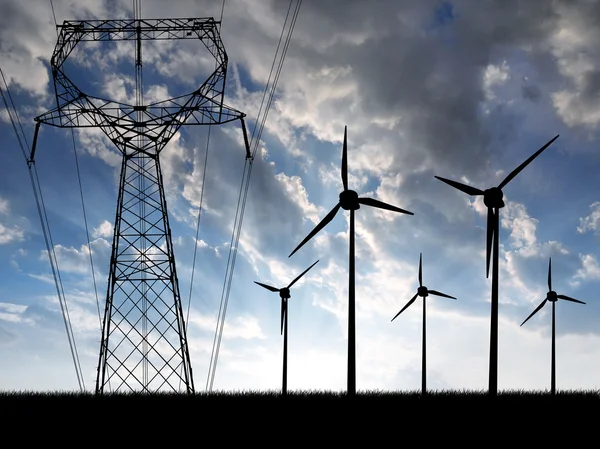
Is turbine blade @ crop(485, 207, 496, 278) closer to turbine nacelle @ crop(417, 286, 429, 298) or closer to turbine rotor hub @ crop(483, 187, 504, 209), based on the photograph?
turbine rotor hub @ crop(483, 187, 504, 209)

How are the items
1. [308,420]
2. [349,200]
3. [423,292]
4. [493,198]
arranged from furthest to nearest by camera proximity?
1. [423,292]
2. [493,198]
3. [349,200]
4. [308,420]

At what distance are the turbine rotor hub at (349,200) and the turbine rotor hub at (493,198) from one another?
1090cm

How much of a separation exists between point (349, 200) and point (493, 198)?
1183 centimetres

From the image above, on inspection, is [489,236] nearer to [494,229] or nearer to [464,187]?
[494,229]

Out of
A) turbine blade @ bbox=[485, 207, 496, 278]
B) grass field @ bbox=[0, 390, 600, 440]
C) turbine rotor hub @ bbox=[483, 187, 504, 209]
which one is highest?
turbine rotor hub @ bbox=[483, 187, 504, 209]

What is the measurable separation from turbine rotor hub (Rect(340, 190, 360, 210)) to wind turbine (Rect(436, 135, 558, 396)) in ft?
24.9

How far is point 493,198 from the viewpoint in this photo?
2066 inches

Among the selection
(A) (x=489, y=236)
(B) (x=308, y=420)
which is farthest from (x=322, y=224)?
(B) (x=308, y=420)

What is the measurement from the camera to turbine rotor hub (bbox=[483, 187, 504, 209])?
52.3 metres

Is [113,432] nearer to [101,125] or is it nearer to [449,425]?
[449,425]

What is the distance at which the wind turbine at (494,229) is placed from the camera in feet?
148

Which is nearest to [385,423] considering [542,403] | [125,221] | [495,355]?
[542,403]

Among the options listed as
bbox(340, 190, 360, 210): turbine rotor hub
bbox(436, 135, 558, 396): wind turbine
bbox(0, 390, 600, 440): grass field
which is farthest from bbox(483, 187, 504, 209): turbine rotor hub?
bbox(0, 390, 600, 440): grass field

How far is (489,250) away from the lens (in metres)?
50.2
